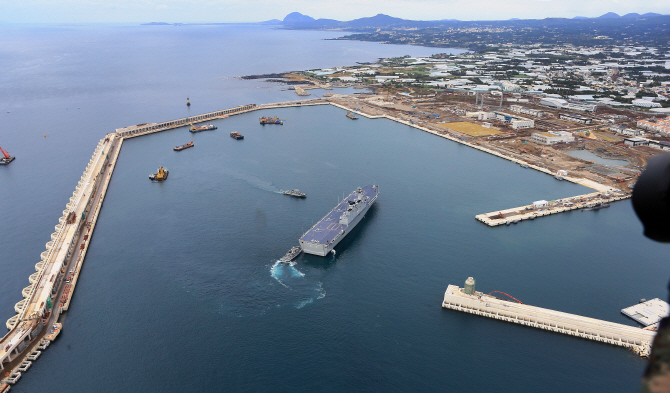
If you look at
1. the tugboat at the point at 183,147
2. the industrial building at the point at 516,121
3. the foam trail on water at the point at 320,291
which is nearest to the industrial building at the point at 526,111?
the industrial building at the point at 516,121

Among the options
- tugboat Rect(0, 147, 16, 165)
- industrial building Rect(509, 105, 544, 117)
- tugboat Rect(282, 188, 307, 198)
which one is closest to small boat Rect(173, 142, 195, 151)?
tugboat Rect(0, 147, 16, 165)

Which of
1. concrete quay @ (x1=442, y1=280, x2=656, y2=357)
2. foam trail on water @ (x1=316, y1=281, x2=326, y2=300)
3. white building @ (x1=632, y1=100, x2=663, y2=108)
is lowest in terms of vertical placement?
concrete quay @ (x1=442, y1=280, x2=656, y2=357)

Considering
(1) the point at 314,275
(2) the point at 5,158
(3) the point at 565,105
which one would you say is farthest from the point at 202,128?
(3) the point at 565,105

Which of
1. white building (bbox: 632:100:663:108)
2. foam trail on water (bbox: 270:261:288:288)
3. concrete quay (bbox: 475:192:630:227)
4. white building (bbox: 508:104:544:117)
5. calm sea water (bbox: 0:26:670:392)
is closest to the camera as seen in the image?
calm sea water (bbox: 0:26:670:392)

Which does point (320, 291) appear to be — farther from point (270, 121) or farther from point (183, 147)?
point (270, 121)

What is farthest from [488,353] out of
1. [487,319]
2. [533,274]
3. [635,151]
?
[635,151]

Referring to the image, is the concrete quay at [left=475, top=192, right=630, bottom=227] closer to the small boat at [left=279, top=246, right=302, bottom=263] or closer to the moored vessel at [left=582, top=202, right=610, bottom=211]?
the moored vessel at [left=582, top=202, right=610, bottom=211]

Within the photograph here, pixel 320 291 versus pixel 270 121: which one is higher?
pixel 270 121
